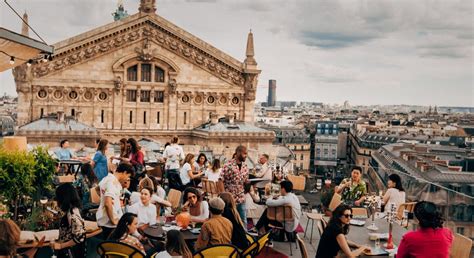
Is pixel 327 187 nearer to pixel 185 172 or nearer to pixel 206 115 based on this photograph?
pixel 185 172

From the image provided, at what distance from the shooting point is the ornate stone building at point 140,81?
37.2 meters

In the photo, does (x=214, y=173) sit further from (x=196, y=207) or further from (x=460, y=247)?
(x=460, y=247)

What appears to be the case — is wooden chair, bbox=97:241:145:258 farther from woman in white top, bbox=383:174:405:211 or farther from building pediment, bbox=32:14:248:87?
building pediment, bbox=32:14:248:87

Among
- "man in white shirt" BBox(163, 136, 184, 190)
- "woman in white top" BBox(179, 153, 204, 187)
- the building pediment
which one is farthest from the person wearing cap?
the building pediment

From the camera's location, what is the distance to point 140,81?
3966 centimetres

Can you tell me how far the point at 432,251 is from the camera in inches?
303

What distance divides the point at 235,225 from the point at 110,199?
1.99 meters

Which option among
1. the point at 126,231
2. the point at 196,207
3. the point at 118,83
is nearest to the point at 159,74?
the point at 118,83

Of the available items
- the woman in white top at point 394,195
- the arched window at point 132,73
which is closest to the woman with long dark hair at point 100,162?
the woman in white top at point 394,195

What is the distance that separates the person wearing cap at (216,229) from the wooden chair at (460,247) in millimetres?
3198

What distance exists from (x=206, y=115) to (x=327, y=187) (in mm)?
27285

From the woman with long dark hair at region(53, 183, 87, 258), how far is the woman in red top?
→ 15.0ft

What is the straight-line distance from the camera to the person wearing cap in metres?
8.82

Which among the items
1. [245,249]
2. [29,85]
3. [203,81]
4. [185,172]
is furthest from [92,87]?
[245,249]
